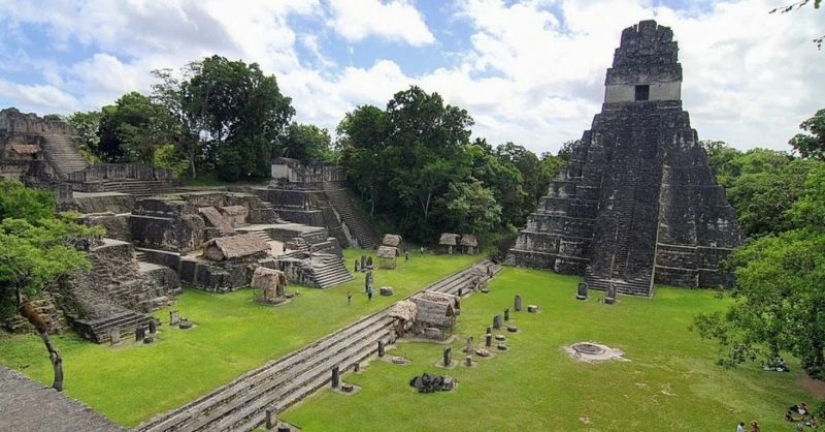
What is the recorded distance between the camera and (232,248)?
19.2 meters

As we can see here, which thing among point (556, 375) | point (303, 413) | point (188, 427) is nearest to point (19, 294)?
point (188, 427)

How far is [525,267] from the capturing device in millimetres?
25234

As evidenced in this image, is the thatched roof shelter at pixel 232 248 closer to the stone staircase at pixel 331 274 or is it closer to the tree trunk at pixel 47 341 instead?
the stone staircase at pixel 331 274

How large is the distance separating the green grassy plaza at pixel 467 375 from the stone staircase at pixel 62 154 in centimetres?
1710

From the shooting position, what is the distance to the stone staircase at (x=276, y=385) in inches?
383

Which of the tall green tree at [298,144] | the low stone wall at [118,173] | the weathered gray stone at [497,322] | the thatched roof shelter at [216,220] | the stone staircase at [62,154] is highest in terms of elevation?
the tall green tree at [298,144]

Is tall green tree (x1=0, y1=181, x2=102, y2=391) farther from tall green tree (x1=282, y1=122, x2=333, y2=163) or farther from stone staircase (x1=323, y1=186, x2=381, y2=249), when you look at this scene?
tall green tree (x1=282, y1=122, x2=333, y2=163)

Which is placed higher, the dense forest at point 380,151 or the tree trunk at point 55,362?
the dense forest at point 380,151

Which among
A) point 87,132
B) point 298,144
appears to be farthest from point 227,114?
point 87,132

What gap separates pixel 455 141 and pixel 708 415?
2317 centimetres

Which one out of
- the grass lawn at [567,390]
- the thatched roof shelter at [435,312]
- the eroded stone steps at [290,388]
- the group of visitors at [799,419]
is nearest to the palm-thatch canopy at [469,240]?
the grass lawn at [567,390]

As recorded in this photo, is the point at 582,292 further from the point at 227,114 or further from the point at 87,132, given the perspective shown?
the point at 87,132

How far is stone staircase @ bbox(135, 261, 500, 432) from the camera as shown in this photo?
31.9 feet

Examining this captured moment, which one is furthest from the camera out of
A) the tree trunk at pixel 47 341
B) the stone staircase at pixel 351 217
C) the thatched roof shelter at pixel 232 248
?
the stone staircase at pixel 351 217
